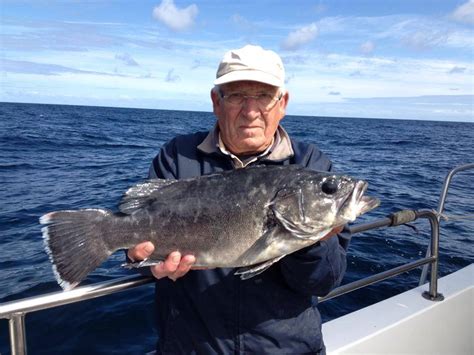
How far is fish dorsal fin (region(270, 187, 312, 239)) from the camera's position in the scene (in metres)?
2.81

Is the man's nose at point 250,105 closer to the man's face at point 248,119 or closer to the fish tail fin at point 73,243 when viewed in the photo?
the man's face at point 248,119

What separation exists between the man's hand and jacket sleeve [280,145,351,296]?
663mm

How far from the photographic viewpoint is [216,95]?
3.19m

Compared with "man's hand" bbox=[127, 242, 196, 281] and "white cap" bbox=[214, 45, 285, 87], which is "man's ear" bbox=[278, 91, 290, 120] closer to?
"white cap" bbox=[214, 45, 285, 87]

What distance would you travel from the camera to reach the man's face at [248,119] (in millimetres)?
3000

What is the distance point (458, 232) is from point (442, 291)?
311 inches

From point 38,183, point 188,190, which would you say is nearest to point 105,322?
point 188,190

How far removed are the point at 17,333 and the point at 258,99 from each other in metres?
2.18

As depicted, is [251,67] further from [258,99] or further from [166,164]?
[166,164]

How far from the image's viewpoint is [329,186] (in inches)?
116

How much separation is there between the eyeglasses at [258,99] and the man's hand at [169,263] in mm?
1189

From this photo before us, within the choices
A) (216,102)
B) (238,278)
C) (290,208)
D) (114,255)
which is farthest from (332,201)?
(114,255)

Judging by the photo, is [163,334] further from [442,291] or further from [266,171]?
[442,291]

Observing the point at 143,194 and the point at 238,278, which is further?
the point at 143,194
